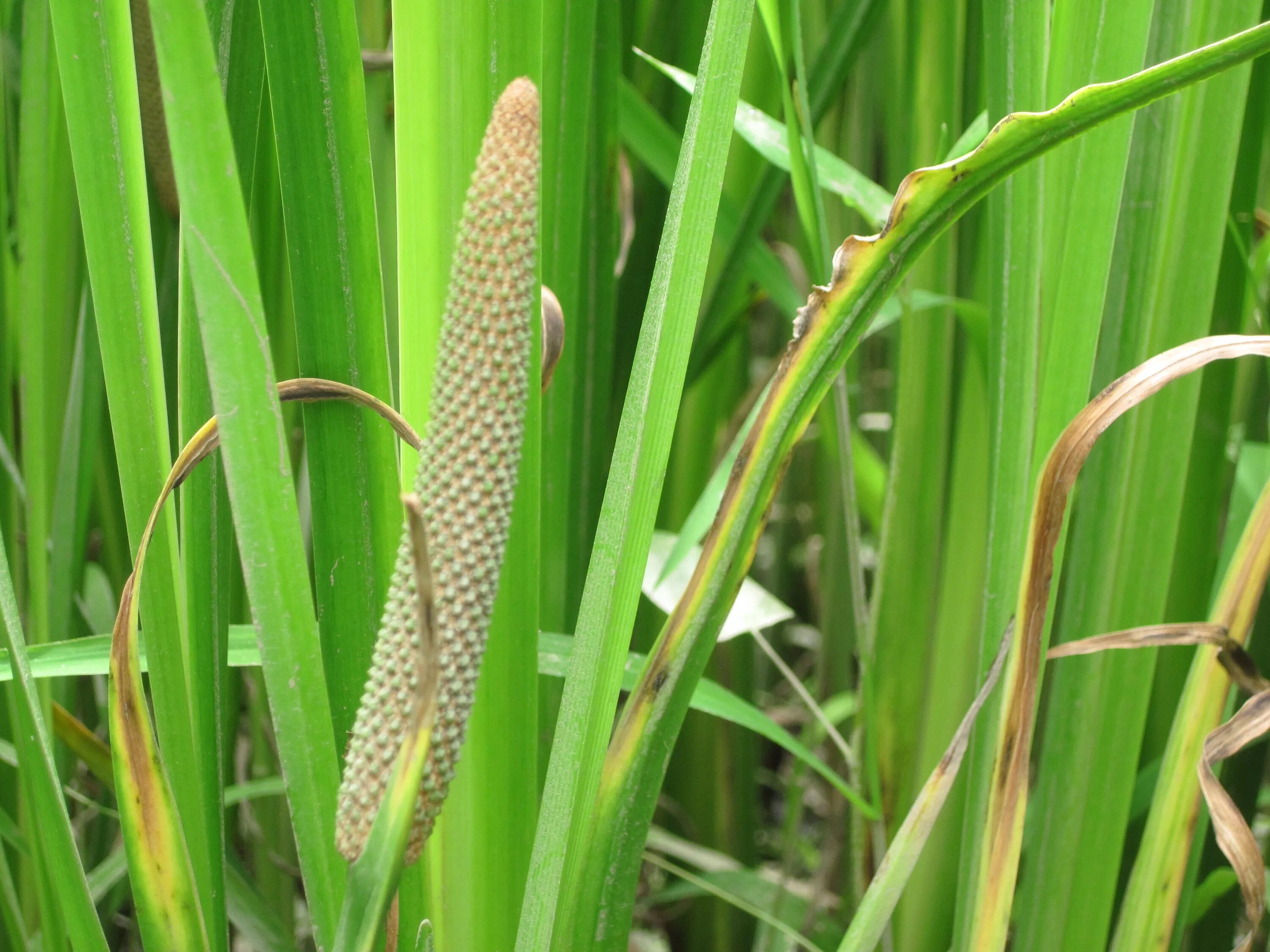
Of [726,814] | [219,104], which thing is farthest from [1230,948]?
[219,104]

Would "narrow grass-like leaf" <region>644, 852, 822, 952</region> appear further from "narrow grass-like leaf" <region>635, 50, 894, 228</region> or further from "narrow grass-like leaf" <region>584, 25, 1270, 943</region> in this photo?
"narrow grass-like leaf" <region>635, 50, 894, 228</region>

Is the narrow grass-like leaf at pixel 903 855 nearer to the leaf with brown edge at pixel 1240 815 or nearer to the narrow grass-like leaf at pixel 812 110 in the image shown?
the leaf with brown edge at pixel 1240 815

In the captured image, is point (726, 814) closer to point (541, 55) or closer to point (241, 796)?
point (241, 796)

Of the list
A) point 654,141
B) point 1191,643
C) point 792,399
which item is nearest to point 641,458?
point 792,399

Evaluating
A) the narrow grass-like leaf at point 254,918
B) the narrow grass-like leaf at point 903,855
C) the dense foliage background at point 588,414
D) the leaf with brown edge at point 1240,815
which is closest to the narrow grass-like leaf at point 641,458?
the dense foliage background at point 588,414

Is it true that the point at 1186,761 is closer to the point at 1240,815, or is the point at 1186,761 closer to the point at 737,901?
the point at 1240,815

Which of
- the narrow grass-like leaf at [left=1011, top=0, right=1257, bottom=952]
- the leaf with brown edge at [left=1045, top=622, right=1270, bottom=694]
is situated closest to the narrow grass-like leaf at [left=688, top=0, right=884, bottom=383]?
the narrow grass-like leaf at [left=1011, top=0, right=1257, bottom=952]
